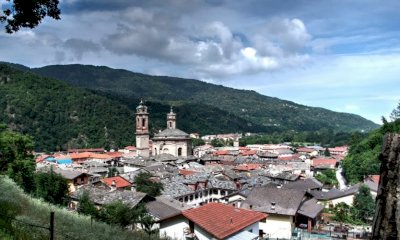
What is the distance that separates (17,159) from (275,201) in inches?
830

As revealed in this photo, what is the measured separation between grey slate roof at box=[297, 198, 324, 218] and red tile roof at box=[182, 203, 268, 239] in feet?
26.4

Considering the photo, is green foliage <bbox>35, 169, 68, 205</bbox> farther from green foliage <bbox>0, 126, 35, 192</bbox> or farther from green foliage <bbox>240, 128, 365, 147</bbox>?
green foliage <bbox>240, 128, 365, 147</bbox>

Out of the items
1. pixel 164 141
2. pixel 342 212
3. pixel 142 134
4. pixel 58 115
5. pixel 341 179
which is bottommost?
pixel 341 179

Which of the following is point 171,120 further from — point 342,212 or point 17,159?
point 17,159

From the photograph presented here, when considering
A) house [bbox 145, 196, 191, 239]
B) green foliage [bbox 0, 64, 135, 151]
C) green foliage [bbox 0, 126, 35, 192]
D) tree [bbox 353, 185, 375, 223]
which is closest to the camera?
house [bbox 145, 196, 191, 239]

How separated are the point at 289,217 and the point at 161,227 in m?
10.4

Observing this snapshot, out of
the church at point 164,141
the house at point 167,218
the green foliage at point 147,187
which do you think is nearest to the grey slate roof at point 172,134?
the church at point 164,141

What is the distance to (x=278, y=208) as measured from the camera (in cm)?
2967

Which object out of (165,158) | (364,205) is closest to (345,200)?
(364,205)

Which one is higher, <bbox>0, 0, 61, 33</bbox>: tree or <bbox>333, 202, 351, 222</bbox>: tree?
<bbox>0, 0, 61, 33</bbox>: tree

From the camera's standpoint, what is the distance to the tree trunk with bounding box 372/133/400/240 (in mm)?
3031

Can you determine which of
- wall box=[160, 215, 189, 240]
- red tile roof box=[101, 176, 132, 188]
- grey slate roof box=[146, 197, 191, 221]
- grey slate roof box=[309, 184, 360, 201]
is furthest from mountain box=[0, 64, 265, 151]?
wall box=[160, 215, 189, 240]

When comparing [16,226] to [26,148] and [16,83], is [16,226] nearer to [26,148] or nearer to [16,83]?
[26,148]

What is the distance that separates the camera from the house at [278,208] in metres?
29.0
